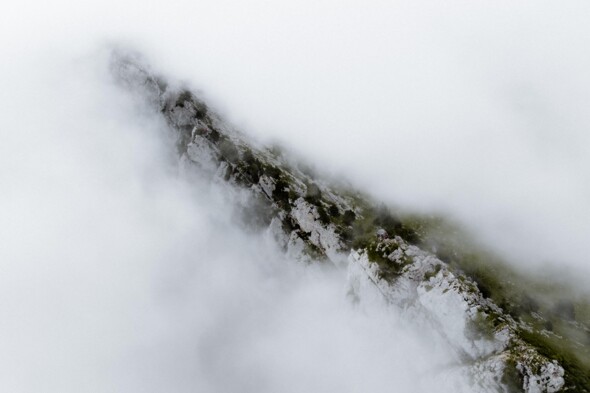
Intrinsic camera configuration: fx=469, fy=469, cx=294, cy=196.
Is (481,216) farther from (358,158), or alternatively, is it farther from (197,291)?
(197,291)

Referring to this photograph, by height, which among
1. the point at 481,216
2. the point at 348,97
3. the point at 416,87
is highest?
the point at 416,87

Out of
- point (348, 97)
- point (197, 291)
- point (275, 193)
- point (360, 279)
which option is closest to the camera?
point (360, 279)

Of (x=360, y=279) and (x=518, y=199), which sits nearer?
(x=360, y=279)

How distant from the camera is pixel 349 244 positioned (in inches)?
3541

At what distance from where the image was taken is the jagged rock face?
59188 mm

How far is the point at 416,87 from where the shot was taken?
148 metres

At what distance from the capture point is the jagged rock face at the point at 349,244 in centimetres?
5919

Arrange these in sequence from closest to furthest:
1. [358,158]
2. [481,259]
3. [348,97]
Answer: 1. [481,259]
2. [358,158]
3. [348,97]

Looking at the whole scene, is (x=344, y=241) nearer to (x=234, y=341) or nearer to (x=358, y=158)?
(x=358, y=158)

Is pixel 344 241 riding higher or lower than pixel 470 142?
lower

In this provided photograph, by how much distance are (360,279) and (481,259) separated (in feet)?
66.4

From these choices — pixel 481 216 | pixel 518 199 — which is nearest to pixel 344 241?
pixel 481 216

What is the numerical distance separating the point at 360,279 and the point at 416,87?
86.0 metres

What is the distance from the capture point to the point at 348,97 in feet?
476
